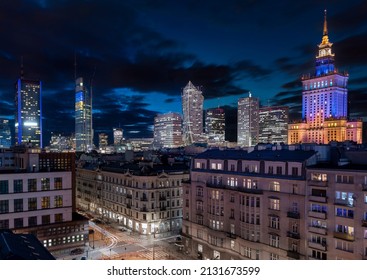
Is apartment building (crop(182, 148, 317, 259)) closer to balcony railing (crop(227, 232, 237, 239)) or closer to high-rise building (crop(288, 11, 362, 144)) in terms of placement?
balcony railing (crop(227, 232, 237, 239))

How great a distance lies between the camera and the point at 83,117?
18412 centimetres

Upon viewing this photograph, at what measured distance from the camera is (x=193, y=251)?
26688 millimetres

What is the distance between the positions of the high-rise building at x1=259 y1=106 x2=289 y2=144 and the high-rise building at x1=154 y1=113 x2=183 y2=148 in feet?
149

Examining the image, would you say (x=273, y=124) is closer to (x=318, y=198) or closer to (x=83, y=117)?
(x=83, y=117)

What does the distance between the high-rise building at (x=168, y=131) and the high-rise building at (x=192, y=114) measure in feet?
22.0

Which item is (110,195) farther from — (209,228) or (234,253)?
(234,253)

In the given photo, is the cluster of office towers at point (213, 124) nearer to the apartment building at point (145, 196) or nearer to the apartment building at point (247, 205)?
the apartment building at point (145, 196)

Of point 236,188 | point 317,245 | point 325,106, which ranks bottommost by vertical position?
point 317,245

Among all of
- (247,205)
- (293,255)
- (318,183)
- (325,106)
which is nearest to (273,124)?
(325,106)

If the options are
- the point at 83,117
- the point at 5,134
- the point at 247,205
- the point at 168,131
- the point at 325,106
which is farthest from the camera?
the point at 83,117

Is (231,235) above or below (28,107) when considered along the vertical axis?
below

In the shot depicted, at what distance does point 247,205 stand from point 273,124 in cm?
12164

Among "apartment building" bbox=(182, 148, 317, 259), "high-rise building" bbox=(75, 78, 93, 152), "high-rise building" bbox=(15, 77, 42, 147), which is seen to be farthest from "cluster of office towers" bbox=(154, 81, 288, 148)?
"apartment building" bbox=(182, 148, 317, 259)

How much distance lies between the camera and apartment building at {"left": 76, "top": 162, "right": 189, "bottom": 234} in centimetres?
3484
